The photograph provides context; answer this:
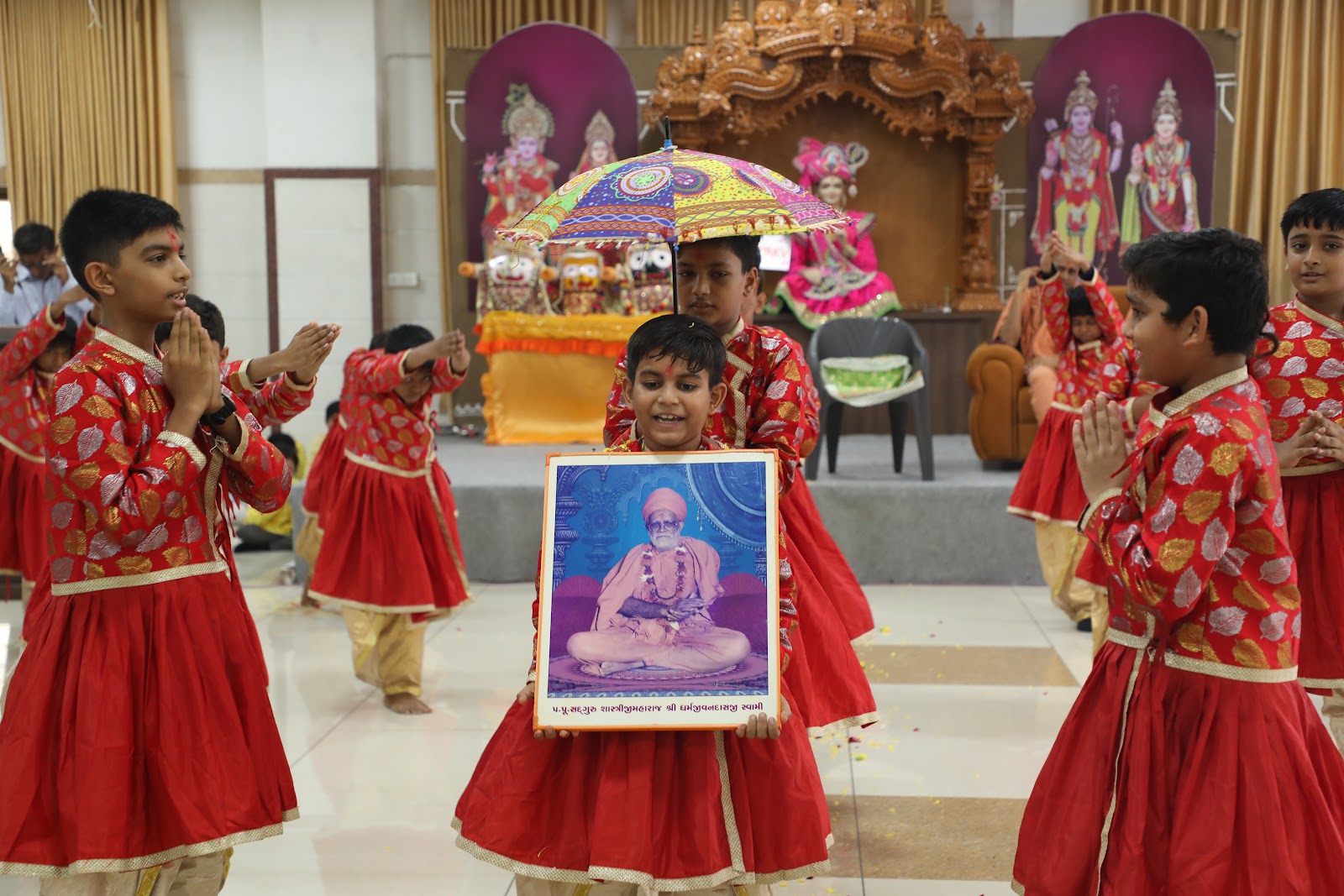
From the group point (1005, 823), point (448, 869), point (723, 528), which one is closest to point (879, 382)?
point (1005, 823)

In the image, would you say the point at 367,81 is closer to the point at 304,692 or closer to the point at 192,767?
the point at 304,692

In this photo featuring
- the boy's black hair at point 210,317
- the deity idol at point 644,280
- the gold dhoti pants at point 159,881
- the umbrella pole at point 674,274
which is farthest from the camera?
the deity idol at point 644,280

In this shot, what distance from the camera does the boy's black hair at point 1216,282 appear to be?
163 cm

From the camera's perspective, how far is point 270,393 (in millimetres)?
2254

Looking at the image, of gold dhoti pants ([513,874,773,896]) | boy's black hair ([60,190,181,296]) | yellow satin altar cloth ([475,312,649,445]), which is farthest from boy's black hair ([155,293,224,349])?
yellow satin altar cloth ([475,312,649,445])

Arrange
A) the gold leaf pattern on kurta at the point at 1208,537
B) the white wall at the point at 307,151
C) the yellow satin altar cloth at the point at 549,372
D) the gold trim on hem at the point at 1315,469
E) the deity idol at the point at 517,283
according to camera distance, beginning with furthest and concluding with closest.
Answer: the white wall at the point at 307,151 < the deity idol at the point at 517,283 < the yellow satin altar cloth at the point at 549,372 < the gold trim on hem at the point at 1315,469 < the gold leaf pattern on kurta at the point at 1208,537

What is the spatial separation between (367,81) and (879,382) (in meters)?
4.52

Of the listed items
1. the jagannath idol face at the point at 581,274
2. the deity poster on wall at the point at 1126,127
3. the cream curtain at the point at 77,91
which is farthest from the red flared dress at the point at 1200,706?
the cream curtain at the point at 77,91

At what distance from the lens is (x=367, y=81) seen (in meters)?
8.55

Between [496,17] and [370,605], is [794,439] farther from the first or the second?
[496,17]

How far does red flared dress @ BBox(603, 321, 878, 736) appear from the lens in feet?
7.00

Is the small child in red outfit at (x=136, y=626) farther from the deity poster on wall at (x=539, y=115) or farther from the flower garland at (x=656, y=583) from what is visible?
the deity poster on wall at (x=539, y=115)

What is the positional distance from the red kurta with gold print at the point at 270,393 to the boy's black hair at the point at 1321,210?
1.83 meters

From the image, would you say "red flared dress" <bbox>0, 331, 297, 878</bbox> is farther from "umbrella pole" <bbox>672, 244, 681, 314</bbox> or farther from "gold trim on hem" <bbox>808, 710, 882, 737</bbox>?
"gold trim on hem" <bbox>808, 710, 882, 737</bbox>
